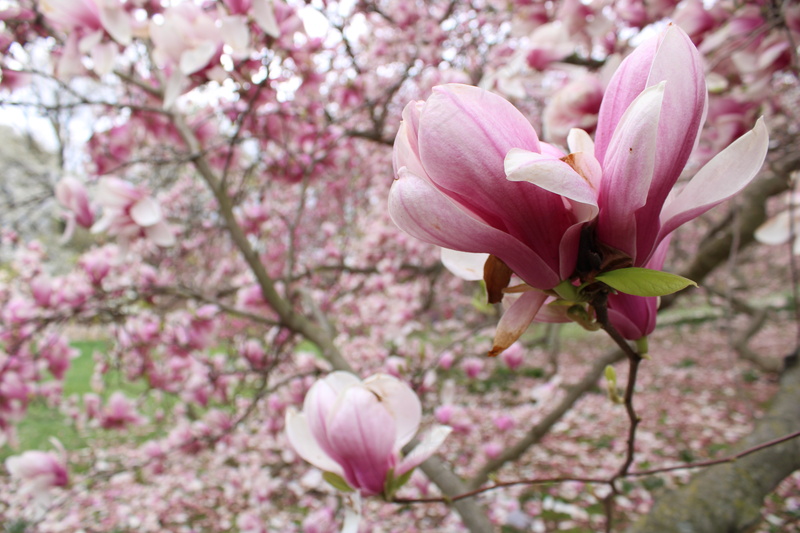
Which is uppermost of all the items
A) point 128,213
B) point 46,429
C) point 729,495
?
point 46,429

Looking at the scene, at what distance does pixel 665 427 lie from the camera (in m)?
3.44

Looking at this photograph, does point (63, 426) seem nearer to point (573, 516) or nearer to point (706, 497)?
point (573, 516)

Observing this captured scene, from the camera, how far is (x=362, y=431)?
516mm

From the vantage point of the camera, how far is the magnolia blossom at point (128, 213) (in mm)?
1108

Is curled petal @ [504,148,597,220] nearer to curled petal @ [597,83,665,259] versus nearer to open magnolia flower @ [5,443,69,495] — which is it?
curled petal @ [597,83,665,259]

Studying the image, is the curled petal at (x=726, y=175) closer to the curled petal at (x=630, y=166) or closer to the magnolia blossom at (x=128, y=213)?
the curled petal at (x=630, y=166)

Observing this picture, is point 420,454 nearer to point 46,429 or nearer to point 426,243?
point 426,243

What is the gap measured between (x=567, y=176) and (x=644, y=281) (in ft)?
0.27

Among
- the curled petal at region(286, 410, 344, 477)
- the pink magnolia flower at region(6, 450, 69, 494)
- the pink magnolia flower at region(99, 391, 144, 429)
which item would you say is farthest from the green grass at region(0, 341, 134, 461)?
the curled petal at region(286, 410, 344, 477)

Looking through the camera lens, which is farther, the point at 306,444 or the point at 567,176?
the point at 306,444

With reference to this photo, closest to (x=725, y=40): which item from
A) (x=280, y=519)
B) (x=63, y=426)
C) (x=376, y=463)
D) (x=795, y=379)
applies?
(x=376, y=463)

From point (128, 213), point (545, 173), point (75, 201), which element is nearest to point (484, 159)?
point (545, 173)

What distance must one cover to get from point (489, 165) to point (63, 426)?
624 centimetres

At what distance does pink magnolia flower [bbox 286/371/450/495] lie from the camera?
519mm
